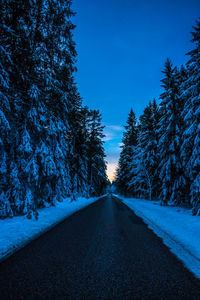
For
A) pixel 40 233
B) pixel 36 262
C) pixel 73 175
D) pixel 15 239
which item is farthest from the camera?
pixel 73 175

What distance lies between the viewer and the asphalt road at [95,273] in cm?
232

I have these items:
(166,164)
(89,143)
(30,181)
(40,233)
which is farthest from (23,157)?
(89,143)

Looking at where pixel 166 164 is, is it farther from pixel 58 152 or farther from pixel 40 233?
pixel 40 233

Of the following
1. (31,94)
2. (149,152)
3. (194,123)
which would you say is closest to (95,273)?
(31,94)

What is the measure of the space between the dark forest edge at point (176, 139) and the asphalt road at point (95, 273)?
7.32 meters

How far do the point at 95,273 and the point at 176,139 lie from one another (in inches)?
555

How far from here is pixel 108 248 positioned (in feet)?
13.8

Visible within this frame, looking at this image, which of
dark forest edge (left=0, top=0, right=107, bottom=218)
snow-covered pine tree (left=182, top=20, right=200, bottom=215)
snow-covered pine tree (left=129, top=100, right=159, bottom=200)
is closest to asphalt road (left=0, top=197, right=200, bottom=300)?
dark forest edge (left=0, top=0, right=107, bottom=218)

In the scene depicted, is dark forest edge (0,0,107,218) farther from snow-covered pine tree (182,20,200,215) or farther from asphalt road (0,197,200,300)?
snow-covered pine tree (182,20,200,215)

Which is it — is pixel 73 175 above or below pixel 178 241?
above

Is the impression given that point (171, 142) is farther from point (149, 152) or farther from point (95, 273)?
point (95, 273)

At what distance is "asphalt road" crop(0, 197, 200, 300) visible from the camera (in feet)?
7.62

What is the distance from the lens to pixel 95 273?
2.89 m

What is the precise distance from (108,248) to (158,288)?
6.33ft
